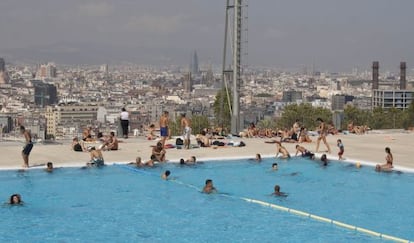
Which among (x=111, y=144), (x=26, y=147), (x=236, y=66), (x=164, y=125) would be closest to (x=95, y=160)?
(x=26, y=147)

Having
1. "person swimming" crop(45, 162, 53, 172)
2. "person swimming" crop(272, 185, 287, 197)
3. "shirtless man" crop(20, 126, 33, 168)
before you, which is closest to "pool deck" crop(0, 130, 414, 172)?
"shirtless man" crop(20, 126, 33, 168)

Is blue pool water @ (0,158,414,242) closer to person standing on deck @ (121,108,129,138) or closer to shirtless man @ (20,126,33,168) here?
shirtless man @ (20,126,33,168)

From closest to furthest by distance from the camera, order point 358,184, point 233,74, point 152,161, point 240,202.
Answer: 1. point 240,202
2. point 358,184
3. point 152,161
4. point 233,74

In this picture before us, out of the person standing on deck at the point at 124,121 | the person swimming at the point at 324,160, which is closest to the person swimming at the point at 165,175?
the person swimming at the point at 324,160

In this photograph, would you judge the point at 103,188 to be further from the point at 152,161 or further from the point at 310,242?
the point at 310,242

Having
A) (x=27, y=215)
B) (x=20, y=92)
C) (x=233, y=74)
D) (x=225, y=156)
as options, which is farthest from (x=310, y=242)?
(x=20, y=92)

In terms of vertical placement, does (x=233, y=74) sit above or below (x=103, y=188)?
above

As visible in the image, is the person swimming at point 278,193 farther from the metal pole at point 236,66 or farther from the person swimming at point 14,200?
the metal pole at point 236,66
